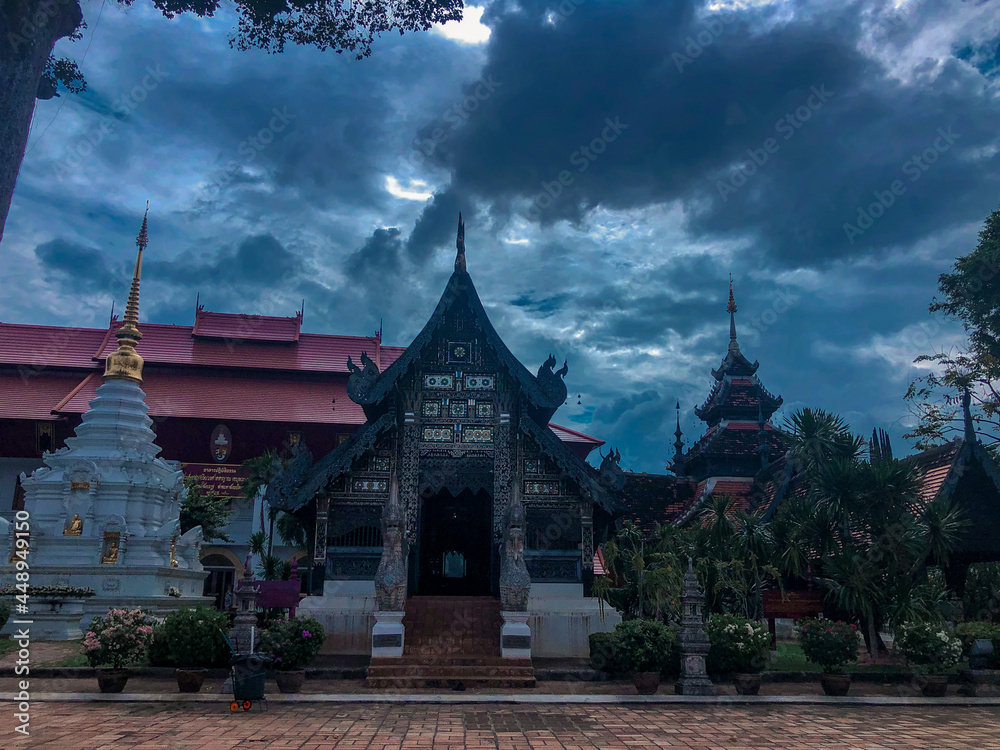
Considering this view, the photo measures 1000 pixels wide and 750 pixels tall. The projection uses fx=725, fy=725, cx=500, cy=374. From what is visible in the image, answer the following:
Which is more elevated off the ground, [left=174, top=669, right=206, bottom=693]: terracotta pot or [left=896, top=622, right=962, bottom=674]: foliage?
[left=896, top=622, right=962, bottom=674]: foliage

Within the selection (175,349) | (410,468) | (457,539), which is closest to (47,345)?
(175,349)

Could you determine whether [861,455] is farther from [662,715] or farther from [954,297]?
[954,297]

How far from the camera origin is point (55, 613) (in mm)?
18016

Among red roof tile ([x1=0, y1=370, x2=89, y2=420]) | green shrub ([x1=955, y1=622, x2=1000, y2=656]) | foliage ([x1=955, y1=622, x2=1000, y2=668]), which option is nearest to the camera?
foliage ([x1=955, y1=622, x2=1000, y2=668])

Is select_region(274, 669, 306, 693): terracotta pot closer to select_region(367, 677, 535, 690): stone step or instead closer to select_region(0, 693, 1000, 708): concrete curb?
select_region(0, 693, 1000, 708): concrete curb

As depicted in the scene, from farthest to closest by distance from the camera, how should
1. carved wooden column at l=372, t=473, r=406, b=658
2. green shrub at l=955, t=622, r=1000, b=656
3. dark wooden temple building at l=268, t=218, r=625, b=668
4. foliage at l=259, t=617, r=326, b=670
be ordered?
1. dark wooden temple building at l=268, t=218, r=625, b=668
2. green shrub at l=955, t=622, r=1000, b=656
3. carved wooden column at l=372, t=473, r=406, b=658
4. foliage at l=259, t=617, r=326, b=670

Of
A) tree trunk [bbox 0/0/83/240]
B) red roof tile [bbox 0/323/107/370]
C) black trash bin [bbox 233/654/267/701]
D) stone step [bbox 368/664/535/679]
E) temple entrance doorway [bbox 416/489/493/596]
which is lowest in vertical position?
stone step [bbox 368/664/535/679]

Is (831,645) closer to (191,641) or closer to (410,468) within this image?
(410,468)

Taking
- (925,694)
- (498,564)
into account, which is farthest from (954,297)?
(498,564)

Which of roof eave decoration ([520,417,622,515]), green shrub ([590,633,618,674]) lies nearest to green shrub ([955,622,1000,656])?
green shrub ([590,633,618,674])

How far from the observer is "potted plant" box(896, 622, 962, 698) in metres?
11.4

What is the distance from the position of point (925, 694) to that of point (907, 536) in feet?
11.3

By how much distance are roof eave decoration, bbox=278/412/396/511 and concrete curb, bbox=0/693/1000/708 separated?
4019mm

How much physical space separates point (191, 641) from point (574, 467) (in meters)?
7.32
